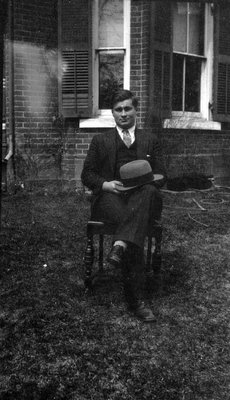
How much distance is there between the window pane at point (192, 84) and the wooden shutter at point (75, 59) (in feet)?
6.24

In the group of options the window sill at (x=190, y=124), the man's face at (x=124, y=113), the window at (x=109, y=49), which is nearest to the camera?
the man's face at (x=124, y=113)

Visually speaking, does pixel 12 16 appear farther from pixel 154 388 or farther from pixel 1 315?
pixel 154 388

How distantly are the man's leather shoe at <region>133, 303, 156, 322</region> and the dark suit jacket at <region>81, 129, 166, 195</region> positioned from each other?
3.47 ft

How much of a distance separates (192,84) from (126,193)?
19.5 ft

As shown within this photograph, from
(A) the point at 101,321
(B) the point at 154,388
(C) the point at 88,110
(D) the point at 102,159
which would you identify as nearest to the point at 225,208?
(C) the point at 88,110

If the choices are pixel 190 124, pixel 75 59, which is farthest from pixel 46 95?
pixel 190 124

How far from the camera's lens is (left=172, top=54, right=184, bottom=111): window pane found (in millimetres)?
8586

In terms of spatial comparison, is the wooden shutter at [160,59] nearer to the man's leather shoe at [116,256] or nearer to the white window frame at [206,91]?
the white window frame at [206,91]

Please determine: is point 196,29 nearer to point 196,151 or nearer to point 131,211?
point 196,151

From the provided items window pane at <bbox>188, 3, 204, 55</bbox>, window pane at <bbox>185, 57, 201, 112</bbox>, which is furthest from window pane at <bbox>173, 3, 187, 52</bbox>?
window pane at <bbox>185, 57, 201, 112</bbox>

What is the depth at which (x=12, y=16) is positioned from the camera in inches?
304

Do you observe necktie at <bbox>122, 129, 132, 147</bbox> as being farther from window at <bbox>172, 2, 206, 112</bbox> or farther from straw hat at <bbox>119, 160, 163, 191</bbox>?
window at <bbox>172, 2, 206, 112</bbox>

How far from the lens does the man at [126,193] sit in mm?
3232

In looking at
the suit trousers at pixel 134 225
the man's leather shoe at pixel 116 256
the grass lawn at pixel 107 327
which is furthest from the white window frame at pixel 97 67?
the man's leather shoe at pixel 116 256
